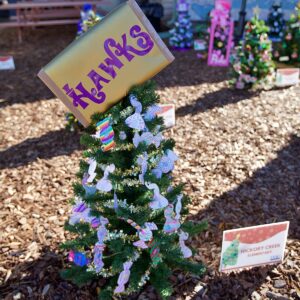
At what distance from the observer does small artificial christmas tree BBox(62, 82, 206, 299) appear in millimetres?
2082

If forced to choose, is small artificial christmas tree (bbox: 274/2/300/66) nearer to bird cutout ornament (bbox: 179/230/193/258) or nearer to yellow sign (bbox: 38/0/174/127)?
bird cutout ornament (bbox: 179/230/193/258)

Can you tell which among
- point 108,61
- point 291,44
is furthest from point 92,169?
point 291,44

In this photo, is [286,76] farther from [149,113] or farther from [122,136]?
[122,136]

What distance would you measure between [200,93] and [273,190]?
2.51 meters

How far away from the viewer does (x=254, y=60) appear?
5.76 metres

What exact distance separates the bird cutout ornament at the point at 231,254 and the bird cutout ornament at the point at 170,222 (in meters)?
0.51

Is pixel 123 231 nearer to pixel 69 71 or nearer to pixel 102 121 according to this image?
pixel 102 121

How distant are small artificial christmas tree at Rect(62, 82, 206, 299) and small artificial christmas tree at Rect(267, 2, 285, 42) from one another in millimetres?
7102

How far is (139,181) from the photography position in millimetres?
2182

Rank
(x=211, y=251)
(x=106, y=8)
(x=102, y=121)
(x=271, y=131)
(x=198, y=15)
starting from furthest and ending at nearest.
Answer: (x=106, y=8)
(x=198, y=15)
(x=271, y=131)
(x=211, y=251)
(x=102, y=121)

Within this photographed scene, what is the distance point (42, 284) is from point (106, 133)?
52.7 inches

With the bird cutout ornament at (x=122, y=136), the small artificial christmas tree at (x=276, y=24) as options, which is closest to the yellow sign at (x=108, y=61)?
the bird cutout ornament at (x=122, y=136)

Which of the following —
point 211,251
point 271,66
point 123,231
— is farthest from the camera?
point 271,66

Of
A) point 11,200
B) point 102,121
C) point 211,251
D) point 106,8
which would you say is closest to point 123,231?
point 102,121
